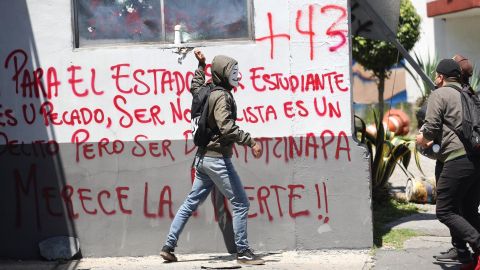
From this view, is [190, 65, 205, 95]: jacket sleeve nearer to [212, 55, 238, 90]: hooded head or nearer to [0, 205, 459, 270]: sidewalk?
[212, 55, 238, 90]: hooded head

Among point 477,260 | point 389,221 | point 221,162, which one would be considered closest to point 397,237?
point 389,221

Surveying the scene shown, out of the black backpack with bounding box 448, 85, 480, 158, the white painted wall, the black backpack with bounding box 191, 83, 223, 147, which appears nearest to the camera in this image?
the black backpack with bounding box 448, 85, 480, 158

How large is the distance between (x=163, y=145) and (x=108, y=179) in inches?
22.2

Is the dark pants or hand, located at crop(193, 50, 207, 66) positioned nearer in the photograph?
the dark pants

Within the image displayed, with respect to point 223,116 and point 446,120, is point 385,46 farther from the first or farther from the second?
point 223,116

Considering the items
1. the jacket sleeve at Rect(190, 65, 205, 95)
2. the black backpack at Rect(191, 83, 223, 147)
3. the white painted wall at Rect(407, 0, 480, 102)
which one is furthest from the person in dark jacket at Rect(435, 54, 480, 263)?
the white painted wall at Rect(407, 0, 480, 102)

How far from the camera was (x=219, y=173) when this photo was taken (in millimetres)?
6305

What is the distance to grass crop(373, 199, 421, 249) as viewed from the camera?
7.09m

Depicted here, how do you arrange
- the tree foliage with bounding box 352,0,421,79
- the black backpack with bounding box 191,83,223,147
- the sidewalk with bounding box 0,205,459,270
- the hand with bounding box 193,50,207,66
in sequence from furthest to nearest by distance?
the tree foliage with bounding box 352,0,421,79 → the hand with bounding box 193,50,207,66 → the sidewalk with bounding box 0,205,459,270 → the black backpack with bounding box 191,83,223,147

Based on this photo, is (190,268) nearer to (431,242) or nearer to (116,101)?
(116,101)

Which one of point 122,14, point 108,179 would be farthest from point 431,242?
point 122,14

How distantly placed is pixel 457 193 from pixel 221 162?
1809mm

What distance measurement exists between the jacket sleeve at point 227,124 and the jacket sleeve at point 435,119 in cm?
131

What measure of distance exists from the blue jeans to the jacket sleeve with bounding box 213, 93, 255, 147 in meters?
0.28
